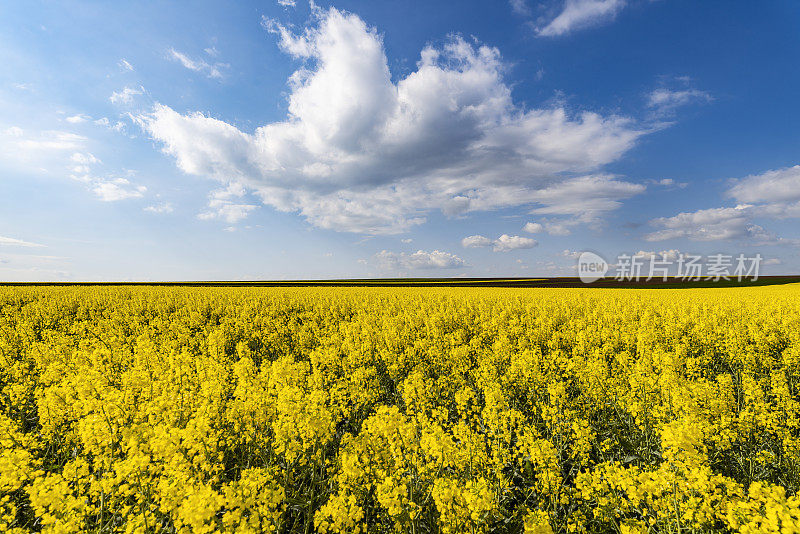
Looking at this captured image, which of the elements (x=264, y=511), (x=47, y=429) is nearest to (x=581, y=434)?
(x=264, y=511)

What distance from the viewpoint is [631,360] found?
8469mm

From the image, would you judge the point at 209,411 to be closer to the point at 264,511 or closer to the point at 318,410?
the point at 318,410

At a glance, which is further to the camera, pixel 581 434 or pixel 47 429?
pixel 47 429

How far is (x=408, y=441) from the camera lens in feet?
13.8

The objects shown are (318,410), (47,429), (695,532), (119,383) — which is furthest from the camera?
(119,383)

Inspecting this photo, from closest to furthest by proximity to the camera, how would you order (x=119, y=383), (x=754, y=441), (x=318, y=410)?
(x=318, y=410)
(x=754, y=441)
(x=119, y=383)

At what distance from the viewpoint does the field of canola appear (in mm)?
3168

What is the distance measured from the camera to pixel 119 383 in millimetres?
6914

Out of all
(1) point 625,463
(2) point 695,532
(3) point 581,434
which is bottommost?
(1) point 625,463

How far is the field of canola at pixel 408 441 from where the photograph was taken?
3168 mm

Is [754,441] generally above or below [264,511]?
below

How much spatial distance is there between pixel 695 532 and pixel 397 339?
777 centimetres

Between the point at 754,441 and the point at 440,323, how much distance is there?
893 centimetres

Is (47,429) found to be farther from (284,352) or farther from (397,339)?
(397,339)
